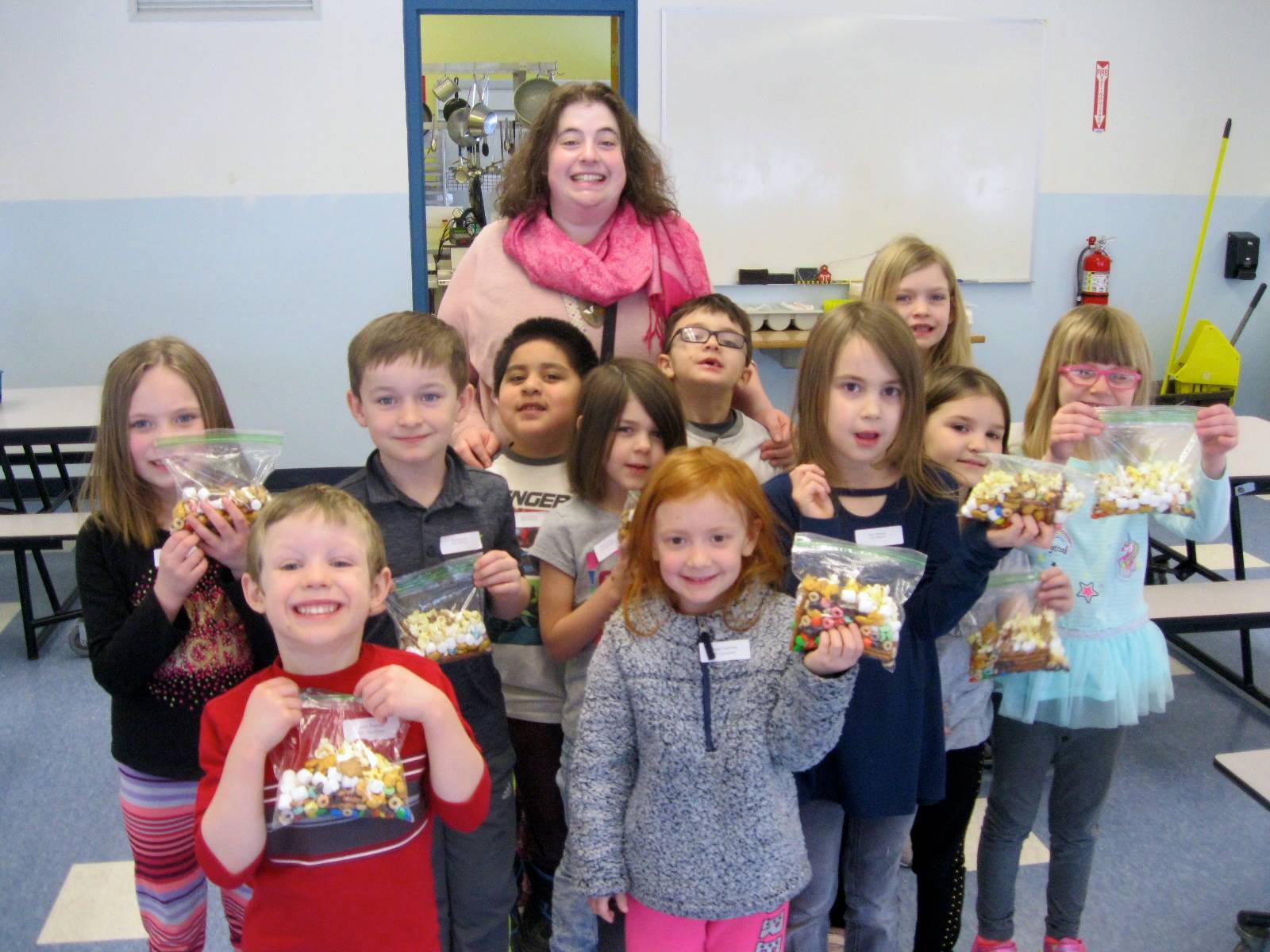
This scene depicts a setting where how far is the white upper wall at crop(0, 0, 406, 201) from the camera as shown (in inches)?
192

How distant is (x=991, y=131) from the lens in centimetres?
552

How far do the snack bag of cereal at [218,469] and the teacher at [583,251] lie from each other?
1.86 ft

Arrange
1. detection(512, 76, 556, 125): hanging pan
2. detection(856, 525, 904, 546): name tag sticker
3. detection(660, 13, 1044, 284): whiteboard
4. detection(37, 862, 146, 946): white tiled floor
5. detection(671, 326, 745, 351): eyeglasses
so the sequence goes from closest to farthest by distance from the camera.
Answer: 1. detection(856, 525, 904, 546): name tag sticker
2. detection(671, 326, 745, 351): eyeglasses
3. detection(37, 862, 146, 946): white tiled floor
4. detection(660, 13, 1044, 284): whiteboard
5. detection(512, 76, 556, 125): hanging pan

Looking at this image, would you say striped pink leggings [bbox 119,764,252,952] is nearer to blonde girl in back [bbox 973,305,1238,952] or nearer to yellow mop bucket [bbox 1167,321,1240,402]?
blonde girl in back [bbox 973,305,1238,952]

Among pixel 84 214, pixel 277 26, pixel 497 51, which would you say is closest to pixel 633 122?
pixel 277 26

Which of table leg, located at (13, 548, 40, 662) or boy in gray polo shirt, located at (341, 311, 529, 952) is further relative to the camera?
table leg, located at (13, 548, 40, 662)

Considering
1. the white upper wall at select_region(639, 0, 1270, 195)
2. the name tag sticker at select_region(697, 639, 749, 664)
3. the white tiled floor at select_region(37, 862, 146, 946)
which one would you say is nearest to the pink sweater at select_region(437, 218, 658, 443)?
the name tag sticker at select_region(697, 639, 749, 664)

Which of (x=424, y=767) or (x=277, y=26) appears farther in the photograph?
(x=277, y=26)

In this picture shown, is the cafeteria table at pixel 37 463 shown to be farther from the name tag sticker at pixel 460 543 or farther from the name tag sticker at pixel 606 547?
the name tag sticker at pixel 606 547

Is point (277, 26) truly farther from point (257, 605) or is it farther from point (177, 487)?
point (257, 605)

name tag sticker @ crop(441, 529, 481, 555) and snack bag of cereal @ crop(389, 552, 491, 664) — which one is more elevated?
name tag sticker @ crop(441, 529, 481, 555)

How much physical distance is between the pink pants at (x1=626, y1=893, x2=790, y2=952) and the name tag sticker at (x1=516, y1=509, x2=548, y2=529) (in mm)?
686

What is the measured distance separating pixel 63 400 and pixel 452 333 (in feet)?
10.9

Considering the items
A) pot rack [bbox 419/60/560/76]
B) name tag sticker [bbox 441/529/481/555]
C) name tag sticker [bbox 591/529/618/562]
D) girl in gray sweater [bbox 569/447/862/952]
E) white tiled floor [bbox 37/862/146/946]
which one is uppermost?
pot rack [bbox 419/60/560/76]
